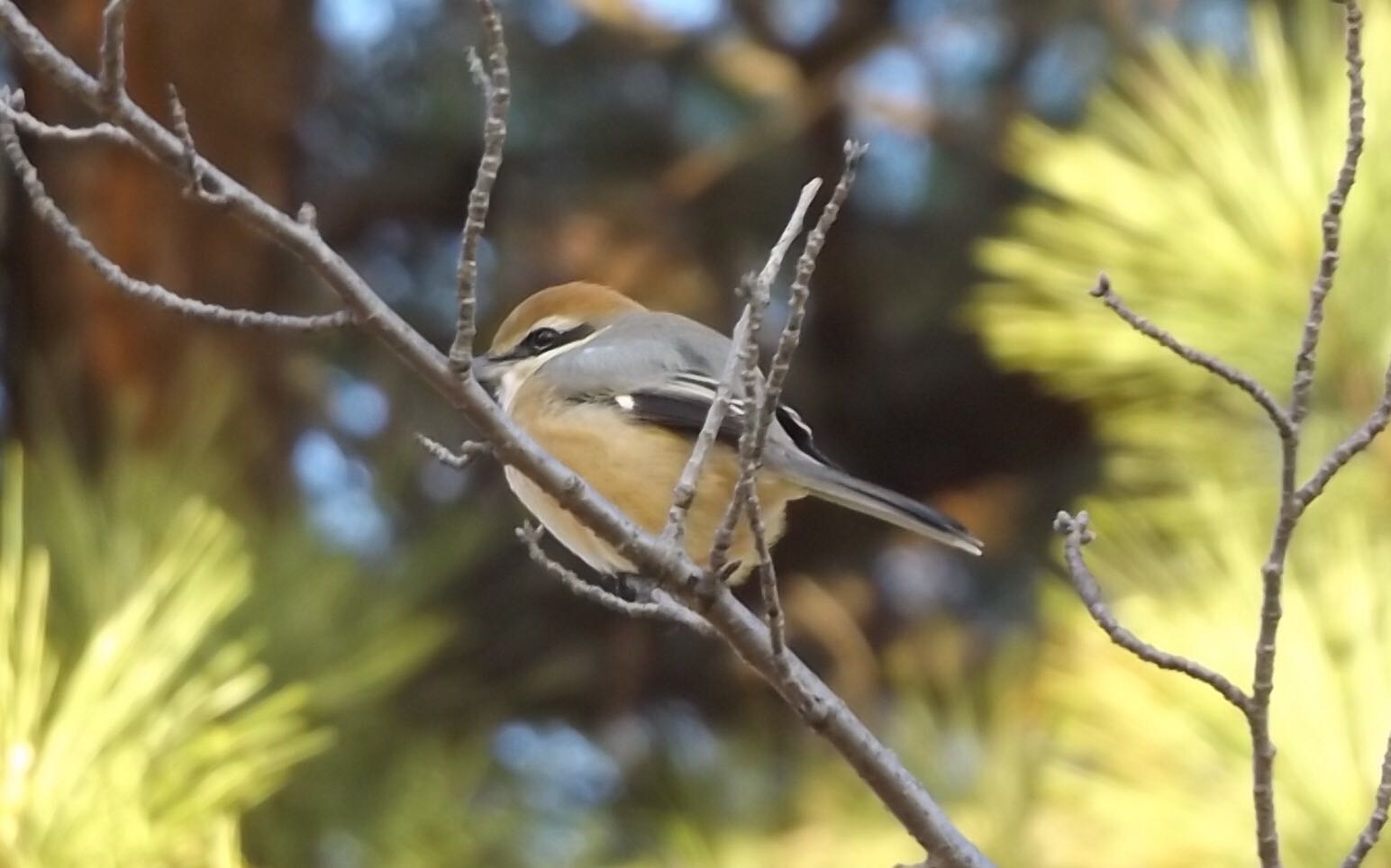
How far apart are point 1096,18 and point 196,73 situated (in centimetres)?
154

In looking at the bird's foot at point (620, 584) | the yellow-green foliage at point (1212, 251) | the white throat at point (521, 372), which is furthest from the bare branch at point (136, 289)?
the yellow-green foliage at point (1212, 251)

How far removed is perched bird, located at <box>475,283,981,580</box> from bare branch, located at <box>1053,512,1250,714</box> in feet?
1.69

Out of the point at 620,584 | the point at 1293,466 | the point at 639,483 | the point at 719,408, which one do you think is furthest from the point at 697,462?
the point at 620,584

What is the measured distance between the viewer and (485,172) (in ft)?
3.26

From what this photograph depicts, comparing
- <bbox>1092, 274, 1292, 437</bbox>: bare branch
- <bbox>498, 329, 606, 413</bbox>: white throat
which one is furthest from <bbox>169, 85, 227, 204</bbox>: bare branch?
<bbox>498, 329, 606, 413</bbox>: white throat

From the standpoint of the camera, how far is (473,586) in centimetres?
287

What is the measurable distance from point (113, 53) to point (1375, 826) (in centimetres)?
88

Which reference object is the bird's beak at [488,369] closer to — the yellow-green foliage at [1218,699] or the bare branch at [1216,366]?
the yellow-green foliage at [1218,699]

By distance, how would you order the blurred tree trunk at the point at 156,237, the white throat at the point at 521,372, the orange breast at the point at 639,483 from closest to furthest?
the orange breast at the point at 639,483 < the white throat at the point at 521,372 < the blurred tree trunk at the point at 156,237

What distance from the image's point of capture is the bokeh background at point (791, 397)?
1708 mm

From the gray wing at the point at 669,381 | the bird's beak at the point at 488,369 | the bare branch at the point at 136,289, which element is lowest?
the bare branch at the point at 136,289

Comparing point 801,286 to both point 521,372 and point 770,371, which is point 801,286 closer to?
point 770,371

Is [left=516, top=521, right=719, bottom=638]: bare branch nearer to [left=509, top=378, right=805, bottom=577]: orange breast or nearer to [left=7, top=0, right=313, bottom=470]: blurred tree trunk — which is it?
[left=509, top=378, right=805, bottom=577]: orange breast

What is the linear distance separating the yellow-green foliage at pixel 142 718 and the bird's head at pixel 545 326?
398mm
